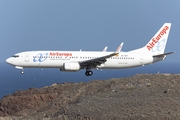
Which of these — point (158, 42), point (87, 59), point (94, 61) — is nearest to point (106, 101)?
point (94, 61)

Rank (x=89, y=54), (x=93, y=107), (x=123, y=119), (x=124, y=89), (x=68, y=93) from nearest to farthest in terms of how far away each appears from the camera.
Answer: (x=123, y=119)
(x=93, y=107)
(x=124, y=89)
(x=68, y=93)
(x=89, y=54)

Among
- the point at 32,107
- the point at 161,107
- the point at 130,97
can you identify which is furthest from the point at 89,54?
the point at 161,107

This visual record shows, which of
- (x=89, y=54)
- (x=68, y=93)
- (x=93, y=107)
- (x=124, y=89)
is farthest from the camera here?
(x=89, y=54)

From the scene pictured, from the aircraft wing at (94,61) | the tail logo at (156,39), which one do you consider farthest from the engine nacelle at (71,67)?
the tail logo at (156,39)

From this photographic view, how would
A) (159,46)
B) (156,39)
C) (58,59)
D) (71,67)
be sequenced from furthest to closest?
(156,39), (159,46), (58,59), (71,67)

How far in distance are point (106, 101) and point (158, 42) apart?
23018 mm

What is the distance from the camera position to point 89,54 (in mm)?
63406

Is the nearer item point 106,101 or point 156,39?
point 106,101

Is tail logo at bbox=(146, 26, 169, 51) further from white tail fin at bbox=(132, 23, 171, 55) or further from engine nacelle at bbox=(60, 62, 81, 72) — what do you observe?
engine nacelle at bbox=(60, 62, 81, 72)

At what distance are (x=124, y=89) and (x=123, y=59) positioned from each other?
1301cm

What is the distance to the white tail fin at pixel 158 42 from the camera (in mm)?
68062

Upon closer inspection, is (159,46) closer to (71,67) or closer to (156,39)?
(156,39)

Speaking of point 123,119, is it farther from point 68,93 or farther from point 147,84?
point 68,93

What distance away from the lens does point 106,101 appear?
49.2 meters
